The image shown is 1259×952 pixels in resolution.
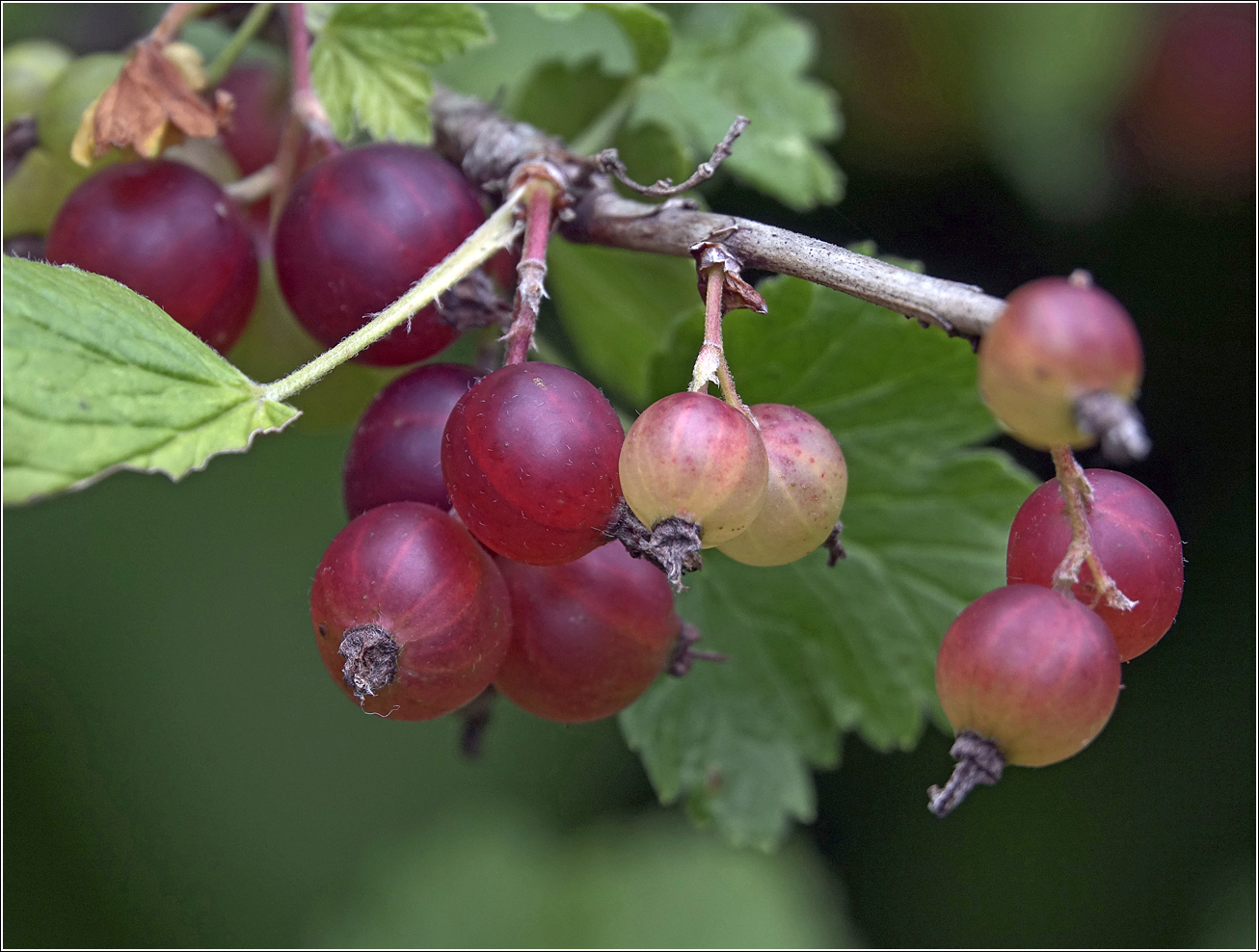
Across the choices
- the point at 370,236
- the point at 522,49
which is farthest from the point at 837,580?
the point at 522,49

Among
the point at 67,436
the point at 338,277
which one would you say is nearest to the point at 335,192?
the point at 338,277

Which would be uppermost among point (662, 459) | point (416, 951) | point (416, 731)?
point (662, 459)

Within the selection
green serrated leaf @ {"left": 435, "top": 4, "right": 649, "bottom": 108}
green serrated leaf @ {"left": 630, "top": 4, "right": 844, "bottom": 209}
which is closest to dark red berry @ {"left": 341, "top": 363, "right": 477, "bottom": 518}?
green serrated leaf @ {"left": 630, "top": 4, "right": 844, "bottom": 209}

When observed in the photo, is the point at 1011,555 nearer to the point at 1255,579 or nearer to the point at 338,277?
the point at 338,277

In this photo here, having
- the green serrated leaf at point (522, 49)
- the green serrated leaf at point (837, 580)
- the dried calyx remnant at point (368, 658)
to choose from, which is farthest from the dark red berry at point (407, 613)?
the green serrated leaf at point (522, 49)

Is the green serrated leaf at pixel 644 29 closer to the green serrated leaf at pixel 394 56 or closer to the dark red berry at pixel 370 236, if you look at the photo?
the green serrated leaf at pixel 394 56

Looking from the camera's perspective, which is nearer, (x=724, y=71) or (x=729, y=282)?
(x=729, y=282)
